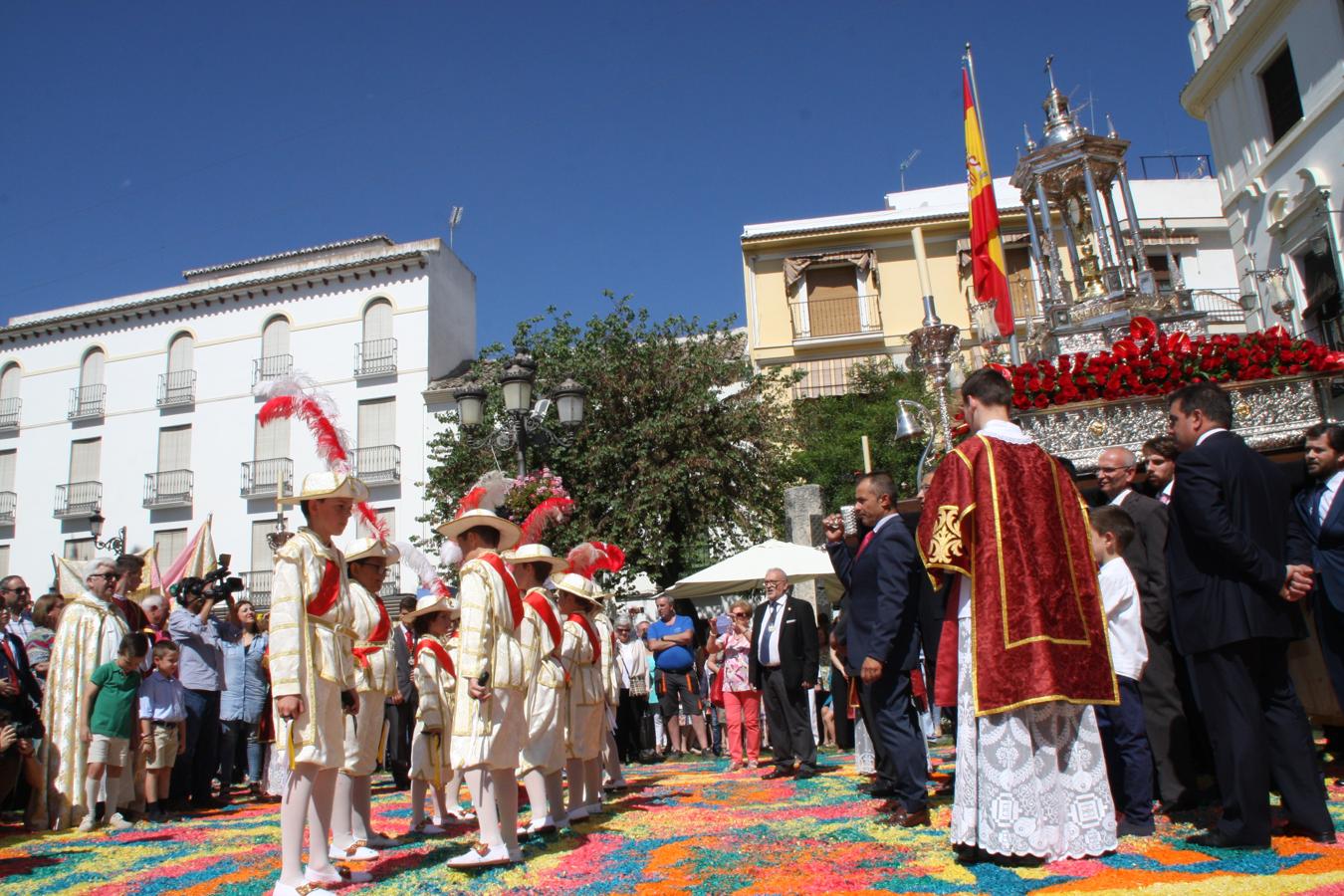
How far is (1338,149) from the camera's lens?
19688 mm

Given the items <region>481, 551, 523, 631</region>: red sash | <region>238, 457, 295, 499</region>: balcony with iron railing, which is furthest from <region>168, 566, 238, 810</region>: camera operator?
<region>238, 457, 295, 499</region>: balcony with iron railing

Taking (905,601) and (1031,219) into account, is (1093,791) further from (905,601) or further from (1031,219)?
(1031,219)

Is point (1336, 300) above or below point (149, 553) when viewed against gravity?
above

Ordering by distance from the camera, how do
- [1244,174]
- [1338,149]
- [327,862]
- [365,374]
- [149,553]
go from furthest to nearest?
[365,374]
[1244,174]
[1338,149]
[149,553]
[327,862]

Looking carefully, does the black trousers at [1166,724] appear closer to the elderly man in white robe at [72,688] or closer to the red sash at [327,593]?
the red sash at [327,593]

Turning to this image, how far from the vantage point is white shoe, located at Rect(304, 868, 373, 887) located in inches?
178

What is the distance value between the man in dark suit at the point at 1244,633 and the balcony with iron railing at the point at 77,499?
3659cm

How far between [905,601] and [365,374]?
29.6m

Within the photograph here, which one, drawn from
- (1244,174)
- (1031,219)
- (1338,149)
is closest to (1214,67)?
(1244,174)

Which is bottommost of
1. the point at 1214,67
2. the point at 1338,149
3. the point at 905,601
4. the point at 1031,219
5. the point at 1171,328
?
the point at 905,601

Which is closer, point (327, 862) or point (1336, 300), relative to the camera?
point (327, 862)

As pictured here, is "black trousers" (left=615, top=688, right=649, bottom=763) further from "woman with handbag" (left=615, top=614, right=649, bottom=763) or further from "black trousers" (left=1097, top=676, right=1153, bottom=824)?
"black trousers" (left=1097, top=676, right=1153, bottom=824)

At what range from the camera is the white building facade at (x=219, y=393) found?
32500mm

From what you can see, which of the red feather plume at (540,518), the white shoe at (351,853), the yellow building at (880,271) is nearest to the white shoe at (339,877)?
the white shoe at (351,853)
